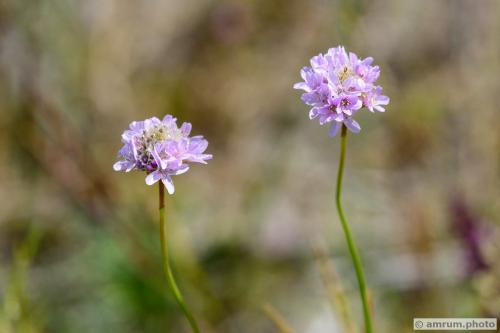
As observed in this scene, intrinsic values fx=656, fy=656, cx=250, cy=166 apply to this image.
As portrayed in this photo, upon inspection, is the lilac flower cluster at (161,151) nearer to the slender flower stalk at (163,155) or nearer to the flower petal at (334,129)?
the slender flower stalk at (163,155)

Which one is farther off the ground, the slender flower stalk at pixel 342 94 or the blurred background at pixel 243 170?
the blurred background at pixel 243 170

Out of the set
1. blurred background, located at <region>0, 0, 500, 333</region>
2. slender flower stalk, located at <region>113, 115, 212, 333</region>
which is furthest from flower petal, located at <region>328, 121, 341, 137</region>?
blurred background, located at <region>0, 0, 500, 333</region>

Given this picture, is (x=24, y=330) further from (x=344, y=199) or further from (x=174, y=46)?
(x=174, y=46)

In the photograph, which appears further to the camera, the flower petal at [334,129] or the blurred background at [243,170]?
the blurred background at [243,170]

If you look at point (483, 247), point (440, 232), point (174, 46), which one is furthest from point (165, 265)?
point (174, 46)

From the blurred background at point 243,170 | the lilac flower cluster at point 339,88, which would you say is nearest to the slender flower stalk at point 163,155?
the lilac flower cluster at point 339,88
